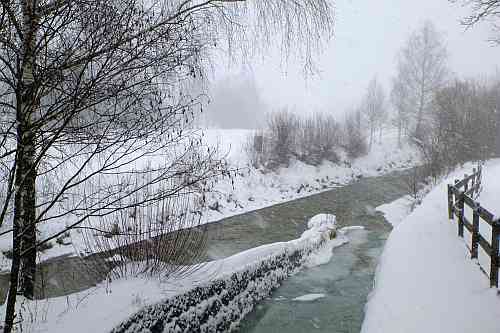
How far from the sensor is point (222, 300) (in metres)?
6.02

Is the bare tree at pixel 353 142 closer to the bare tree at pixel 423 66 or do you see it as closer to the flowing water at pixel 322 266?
the bare tree at pixel 423 66

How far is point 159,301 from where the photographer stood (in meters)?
4.68

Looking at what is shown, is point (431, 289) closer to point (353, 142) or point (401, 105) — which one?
point (353, 142)

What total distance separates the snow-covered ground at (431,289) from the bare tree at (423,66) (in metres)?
27.4

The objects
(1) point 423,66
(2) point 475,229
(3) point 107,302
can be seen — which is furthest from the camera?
(1) point 423,66

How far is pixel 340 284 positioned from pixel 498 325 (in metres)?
4.48

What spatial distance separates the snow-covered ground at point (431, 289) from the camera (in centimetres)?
415

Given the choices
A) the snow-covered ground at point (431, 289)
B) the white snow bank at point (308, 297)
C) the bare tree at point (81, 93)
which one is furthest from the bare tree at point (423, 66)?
the bare tree at point (81, 93)

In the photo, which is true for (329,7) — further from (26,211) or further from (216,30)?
(26,211)

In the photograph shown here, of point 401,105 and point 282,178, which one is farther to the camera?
point 401,105

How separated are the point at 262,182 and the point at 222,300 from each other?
1373 cm

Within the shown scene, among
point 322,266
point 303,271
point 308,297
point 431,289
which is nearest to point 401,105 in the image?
point 322,266

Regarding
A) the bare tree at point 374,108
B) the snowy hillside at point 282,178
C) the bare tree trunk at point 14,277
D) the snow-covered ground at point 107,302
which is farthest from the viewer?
the bare tree at point 374,108

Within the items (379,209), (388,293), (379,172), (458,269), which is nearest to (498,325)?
(388,293)
